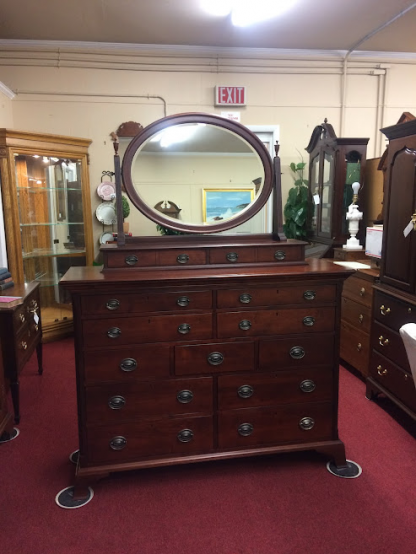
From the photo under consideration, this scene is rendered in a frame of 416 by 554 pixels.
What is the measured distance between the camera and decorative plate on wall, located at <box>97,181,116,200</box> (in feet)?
13.9

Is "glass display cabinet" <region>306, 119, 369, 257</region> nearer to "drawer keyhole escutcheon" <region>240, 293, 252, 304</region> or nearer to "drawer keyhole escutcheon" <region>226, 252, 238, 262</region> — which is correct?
"drawer keyhole escutcheon" <region>226, 252, 238, 262</region>

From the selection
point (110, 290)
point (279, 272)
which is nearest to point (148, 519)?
point (110, 290)

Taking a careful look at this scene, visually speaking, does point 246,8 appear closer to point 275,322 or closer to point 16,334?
point 275,322

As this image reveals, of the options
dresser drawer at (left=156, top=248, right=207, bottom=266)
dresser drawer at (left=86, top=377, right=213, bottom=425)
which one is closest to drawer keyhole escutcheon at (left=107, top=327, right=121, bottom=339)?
dresser drawer at (left=86, top=377, right=213, bottom=425)

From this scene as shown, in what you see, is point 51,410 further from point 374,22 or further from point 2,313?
point 374,22

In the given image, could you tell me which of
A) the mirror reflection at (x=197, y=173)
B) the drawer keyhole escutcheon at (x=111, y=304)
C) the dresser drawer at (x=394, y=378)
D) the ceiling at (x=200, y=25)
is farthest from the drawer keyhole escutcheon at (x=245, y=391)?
the ceiling at (x=200, y=25)

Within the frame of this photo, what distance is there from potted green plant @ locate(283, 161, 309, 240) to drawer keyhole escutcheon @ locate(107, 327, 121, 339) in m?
2.86

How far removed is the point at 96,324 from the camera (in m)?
1.83

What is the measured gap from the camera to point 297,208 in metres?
4.35

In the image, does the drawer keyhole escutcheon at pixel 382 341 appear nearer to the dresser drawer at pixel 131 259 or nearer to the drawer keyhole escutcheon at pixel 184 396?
the drawer keyhole escutcheon at pixel 184 396

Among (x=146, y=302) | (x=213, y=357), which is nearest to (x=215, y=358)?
(x=213, y=357)

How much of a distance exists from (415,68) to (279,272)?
387cm

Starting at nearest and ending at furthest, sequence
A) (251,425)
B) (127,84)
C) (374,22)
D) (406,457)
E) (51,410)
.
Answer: (251,425) < (406,457) < (51,410) < (374,22) < (127,84)

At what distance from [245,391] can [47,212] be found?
2.96 metres
